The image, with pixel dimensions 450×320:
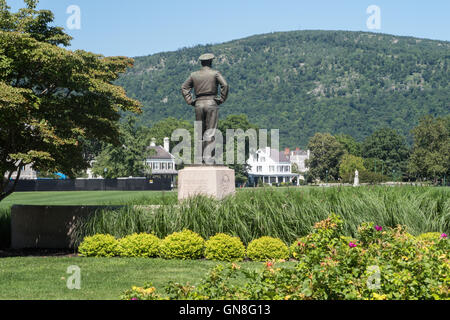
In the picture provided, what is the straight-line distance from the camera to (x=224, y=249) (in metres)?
11.4

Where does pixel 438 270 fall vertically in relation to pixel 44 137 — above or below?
below

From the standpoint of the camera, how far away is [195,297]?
16.5 feet

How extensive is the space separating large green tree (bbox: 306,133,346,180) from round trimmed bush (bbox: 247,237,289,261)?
102m

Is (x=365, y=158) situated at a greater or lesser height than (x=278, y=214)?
greater

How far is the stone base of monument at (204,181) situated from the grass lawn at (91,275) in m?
3.98

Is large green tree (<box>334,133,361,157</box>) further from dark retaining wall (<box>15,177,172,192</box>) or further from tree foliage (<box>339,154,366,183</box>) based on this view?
dark retaining wall (<box>15,177,172,192</box>)

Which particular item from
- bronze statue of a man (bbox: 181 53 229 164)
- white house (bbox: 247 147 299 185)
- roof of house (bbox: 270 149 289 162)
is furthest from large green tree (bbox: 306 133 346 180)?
bronze statue of a man (bbox: 181 53 229 164)

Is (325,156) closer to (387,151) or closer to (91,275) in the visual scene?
(387,151)

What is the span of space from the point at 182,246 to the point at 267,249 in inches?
74.7

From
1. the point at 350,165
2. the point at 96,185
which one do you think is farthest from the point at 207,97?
the point at 350,165

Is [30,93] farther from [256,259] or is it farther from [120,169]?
[120,169]

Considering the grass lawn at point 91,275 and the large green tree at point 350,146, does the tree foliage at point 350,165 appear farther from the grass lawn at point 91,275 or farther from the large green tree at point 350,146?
the grass lawn at point 91,275

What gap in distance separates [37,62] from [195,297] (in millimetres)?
9459
